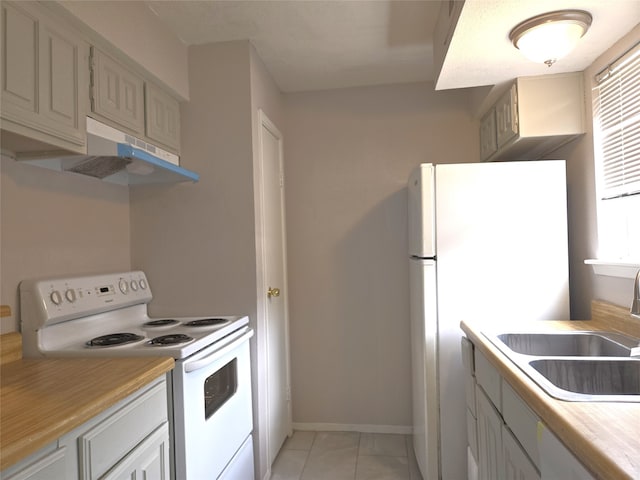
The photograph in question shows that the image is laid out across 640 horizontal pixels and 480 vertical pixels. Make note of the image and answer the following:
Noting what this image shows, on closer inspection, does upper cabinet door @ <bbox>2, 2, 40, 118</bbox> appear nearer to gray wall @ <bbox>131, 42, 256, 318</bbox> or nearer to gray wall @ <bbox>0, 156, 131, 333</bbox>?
gray wall @ <bbox>0, 156, 131, 333</bbox>

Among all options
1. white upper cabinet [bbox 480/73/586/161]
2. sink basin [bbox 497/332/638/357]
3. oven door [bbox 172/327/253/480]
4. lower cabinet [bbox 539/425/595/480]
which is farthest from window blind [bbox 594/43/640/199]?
oven door [bbox 172/327/253/480]

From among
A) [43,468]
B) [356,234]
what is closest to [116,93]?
[43,468]

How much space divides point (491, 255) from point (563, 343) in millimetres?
508

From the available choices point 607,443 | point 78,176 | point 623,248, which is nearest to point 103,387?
point 78,176

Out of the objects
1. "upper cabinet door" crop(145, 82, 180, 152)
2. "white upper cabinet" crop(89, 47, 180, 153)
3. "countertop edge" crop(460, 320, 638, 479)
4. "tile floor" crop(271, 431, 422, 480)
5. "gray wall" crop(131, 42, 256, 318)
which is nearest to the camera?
"countertop edge" crop(460, 320, 638, 479)

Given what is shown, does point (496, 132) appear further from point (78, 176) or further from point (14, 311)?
point (14, 311)

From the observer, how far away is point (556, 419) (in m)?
0.94

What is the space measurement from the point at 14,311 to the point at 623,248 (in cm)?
250

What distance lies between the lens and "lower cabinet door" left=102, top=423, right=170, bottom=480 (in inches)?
46.0

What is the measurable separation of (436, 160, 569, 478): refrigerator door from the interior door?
986 mm

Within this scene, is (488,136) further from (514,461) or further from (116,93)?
(116,93)

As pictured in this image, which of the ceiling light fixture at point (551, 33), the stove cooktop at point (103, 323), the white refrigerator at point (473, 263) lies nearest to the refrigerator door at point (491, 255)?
the white refrigerator at point (473, 263)

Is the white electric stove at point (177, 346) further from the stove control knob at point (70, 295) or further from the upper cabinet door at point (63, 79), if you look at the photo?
the upper cabinet door at point (63, 79)

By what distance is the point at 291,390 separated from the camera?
2975 mm
